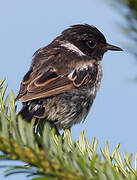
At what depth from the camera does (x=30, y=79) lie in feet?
11.7

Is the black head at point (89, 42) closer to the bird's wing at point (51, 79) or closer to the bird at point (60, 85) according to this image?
the bird at point (60, 85)

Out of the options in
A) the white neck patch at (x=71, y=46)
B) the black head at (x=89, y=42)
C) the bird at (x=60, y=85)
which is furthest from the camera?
the black head at (x=89, y=42)

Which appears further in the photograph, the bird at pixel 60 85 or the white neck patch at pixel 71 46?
the white neck patch at pixel 71 46

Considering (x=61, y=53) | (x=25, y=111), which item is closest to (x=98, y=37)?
(x=61, y=53)

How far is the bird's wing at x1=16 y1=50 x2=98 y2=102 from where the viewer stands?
11.2 ft

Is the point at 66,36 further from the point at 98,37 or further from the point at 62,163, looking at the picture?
the point at 62,163

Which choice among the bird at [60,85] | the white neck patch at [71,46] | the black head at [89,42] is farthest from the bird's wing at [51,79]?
the black head at [89,42]

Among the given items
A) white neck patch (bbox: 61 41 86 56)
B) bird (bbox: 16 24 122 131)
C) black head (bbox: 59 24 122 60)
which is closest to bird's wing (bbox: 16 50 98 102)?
bird (bbox: 16 24 122 131)

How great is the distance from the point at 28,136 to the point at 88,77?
9.79 ft

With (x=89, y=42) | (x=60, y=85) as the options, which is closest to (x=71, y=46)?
(x=89, y=42)

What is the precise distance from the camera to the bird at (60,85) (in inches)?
134

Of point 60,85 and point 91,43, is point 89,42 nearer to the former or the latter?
point 91,43

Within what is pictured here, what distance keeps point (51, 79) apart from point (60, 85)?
13 centimetres

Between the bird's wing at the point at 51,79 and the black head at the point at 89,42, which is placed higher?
the black head at the point at 89,42
